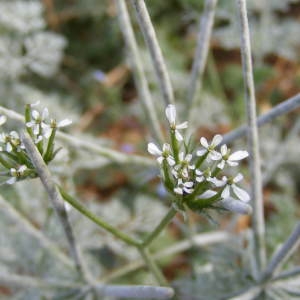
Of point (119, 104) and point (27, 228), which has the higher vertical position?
point (119, 104)

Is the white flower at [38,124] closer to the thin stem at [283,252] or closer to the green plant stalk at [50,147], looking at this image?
the green plant stalk at [50,147]

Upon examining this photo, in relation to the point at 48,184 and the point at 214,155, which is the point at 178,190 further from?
the point at 48,184

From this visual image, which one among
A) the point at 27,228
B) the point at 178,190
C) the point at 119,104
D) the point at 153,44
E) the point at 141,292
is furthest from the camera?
the point at 119,104

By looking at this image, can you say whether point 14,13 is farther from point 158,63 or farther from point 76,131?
point 158,63

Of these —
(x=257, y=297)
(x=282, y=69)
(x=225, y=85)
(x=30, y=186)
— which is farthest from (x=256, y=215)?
(x=282, y=69)

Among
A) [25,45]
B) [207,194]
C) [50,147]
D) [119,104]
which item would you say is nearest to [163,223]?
[207,194]

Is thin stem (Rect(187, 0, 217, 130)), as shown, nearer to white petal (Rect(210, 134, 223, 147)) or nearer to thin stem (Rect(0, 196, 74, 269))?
white petal (Rect(210, 134, 223, 147))
